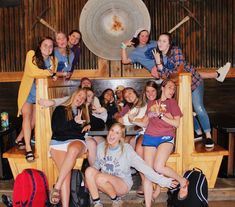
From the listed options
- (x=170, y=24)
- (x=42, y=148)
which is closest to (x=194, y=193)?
(x=42, y=148)

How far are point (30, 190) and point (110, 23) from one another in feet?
8.57

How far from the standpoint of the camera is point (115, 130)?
318cm

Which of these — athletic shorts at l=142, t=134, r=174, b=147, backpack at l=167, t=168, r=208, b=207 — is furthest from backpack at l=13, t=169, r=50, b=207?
backpack at l=167, t=168, r=208, b=207

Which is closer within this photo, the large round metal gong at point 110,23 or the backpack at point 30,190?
the backpack at point 30,190

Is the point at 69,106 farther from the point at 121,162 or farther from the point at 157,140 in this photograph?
the point at 157,140

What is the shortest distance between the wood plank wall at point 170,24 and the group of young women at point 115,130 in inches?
49.1

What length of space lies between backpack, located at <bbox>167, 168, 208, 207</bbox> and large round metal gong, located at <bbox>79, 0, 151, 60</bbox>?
214 centimetres

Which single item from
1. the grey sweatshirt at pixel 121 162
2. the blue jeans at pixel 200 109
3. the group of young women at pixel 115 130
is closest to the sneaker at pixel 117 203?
the group of young women at pixel 115 130

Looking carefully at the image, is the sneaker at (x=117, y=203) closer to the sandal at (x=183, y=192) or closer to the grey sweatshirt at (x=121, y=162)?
the grey sweatshirt at (x=121, y=162)

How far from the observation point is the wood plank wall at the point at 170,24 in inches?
196

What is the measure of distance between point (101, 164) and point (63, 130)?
1.38 ft

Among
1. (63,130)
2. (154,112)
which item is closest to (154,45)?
(154,112)

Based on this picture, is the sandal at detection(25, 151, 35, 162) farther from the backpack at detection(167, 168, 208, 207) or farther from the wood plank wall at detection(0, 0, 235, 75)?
the wood plank wall at detection(0, 0, 235, 75)

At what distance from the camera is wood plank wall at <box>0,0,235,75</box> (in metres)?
4.97
